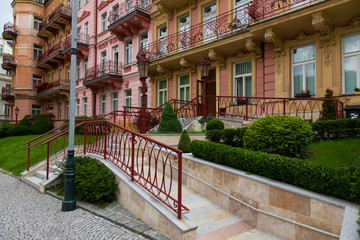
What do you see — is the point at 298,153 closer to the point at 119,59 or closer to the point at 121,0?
the point at 119,59

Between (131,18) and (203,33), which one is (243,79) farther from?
(131,18)

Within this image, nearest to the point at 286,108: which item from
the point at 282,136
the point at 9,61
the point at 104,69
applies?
the point at 282,136

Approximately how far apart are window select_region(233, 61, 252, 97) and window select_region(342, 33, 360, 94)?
3.91m

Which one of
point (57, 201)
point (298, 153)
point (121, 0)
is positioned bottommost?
point (57, 201)

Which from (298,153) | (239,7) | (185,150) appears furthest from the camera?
(239,7)

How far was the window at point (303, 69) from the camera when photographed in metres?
9.63

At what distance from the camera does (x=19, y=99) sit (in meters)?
31.4

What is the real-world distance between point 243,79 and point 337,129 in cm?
643

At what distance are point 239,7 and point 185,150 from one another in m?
8.80

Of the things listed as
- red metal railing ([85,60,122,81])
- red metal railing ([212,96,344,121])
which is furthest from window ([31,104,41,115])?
red metal railing ([212,96,344,121])

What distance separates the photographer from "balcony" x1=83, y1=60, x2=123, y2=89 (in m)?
18.5

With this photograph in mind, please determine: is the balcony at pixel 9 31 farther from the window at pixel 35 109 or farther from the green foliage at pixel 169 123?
the green foliage at pixel 169 123

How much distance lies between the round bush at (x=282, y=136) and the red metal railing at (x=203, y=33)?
7.32 metres

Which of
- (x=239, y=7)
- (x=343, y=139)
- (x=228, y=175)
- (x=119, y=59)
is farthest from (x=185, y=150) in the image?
(x=119, y=59)
